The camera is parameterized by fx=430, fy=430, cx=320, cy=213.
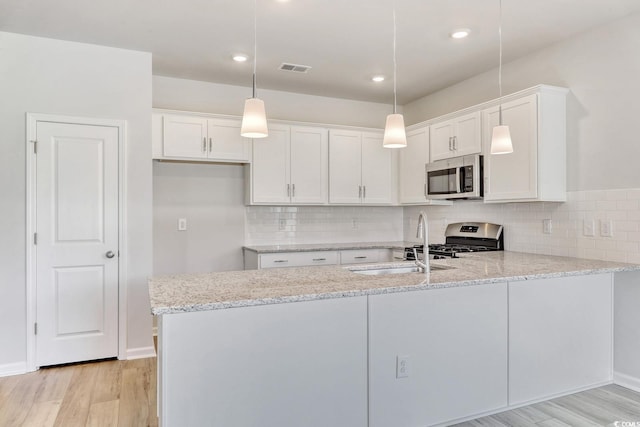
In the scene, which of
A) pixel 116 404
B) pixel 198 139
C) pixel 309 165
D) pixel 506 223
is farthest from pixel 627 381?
pixel 198 139

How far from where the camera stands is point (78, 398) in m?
2.84

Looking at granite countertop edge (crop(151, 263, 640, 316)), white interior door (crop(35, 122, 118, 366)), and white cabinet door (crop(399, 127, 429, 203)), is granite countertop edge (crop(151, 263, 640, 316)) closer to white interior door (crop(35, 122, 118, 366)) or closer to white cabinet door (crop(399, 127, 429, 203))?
white cabinet door (crop(399, 127, 429, 203))

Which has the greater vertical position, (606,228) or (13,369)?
(606,228)

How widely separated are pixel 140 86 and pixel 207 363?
273cm

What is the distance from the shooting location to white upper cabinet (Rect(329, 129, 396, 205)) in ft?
15.5

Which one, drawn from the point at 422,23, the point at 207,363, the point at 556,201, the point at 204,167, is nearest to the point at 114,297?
the point at 204,167

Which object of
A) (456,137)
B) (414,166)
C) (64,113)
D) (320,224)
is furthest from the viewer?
(320,224)

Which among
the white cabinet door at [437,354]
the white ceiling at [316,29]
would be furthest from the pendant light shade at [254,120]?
the white cabinet door at [437,354]

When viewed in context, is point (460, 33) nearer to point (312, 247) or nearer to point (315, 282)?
point (315, 282)

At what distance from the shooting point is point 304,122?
475 cm

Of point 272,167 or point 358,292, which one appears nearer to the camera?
point 358,292

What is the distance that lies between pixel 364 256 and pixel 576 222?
6.72ft

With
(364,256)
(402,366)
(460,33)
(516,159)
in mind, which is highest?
(460,33)

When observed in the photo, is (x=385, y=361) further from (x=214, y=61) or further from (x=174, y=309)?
(x=214, y=61)
